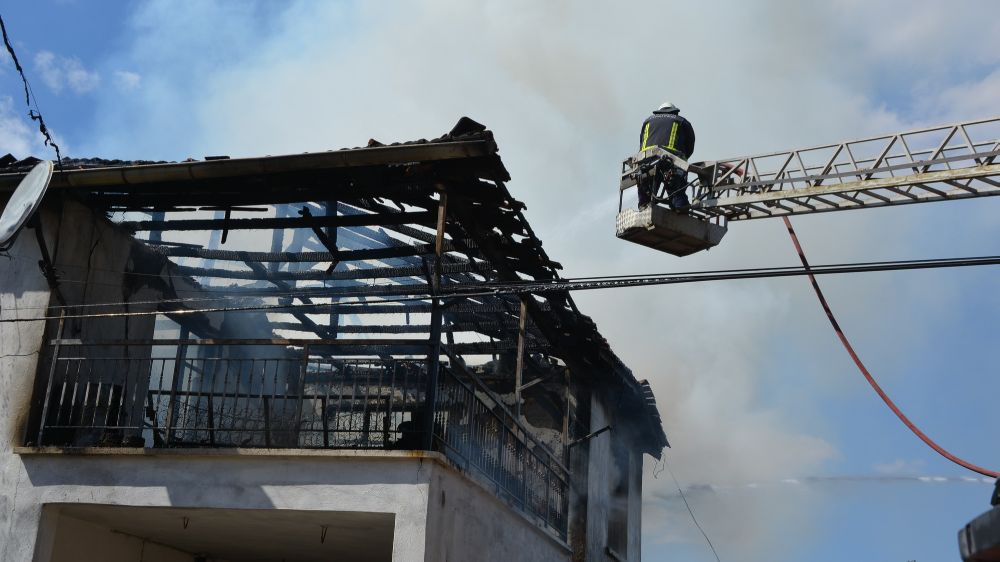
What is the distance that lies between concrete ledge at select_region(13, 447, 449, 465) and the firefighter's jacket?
22.1 ft

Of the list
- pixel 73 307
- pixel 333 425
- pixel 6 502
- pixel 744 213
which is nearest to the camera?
pixel 6 502

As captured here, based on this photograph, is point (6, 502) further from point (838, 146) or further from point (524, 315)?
point (838, 146)

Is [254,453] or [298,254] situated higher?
[298,254]

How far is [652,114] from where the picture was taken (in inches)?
605

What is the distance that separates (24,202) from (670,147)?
8587 mm

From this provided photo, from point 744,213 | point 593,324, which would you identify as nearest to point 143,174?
point 593,324

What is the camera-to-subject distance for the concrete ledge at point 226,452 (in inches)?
393

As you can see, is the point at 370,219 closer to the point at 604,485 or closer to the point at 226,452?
the point at 226,452

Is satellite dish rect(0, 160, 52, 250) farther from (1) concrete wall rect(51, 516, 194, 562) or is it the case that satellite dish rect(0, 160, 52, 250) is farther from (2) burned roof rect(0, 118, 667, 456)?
(1) concrete wall rect(51, 516, 194, 562)

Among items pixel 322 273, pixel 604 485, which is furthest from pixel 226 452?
pixel 604 485

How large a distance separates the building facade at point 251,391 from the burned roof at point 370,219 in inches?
1.2

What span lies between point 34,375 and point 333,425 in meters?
6.72

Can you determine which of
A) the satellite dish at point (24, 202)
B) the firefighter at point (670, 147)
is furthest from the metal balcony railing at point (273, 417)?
the firefighter at point (670, 147)

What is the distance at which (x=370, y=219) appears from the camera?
12.0 metres
